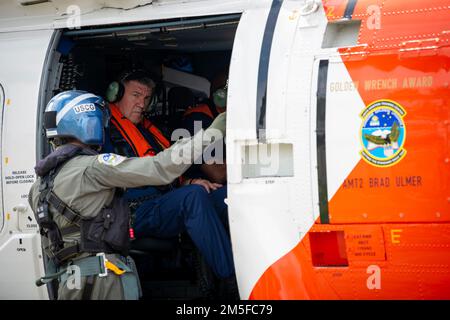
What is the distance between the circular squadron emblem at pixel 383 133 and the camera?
3.53 m

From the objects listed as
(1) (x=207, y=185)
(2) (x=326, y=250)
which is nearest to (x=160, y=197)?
(1) (x=207, y=185)

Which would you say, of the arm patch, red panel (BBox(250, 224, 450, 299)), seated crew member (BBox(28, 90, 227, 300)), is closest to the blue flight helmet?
seated crew member (BBox(28, 90, 227, 300))

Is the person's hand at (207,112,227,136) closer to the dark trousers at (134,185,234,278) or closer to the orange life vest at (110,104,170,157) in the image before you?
the dark trousers at (134,185,234,278)

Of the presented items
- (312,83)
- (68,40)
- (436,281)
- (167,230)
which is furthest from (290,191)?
(68,40)

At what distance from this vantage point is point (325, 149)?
3.68 metres

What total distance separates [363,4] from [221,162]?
69.5 inches

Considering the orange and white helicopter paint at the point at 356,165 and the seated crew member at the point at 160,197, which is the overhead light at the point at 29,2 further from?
the orange and white helicopter paint at the point at 356,165

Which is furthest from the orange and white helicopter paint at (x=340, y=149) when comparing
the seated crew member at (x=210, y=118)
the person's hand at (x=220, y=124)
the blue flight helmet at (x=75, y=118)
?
the seated crew member at (x=210, y=118)

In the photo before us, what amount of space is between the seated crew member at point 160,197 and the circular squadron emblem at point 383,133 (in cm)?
126

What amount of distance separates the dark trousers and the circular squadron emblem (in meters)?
1.24

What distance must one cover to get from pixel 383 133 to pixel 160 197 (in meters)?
1.86

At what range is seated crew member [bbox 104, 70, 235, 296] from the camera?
443 cm

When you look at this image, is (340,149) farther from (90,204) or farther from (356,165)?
(90,204)
